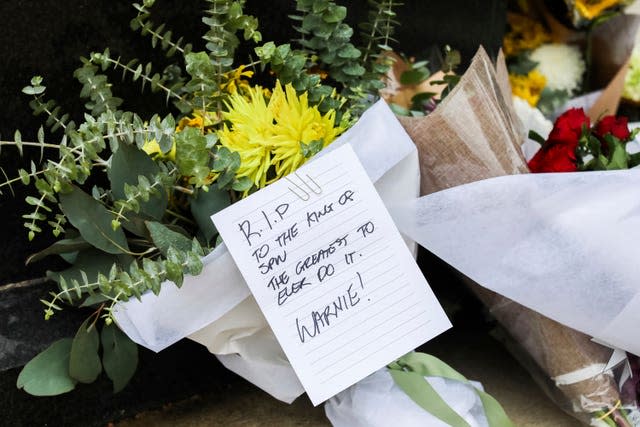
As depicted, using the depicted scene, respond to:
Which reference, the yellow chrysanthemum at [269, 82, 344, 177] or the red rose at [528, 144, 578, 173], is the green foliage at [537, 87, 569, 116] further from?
the yellow chrysanthemum at [269, 82, 344, 177]

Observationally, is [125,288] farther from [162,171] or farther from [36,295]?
[36,295]

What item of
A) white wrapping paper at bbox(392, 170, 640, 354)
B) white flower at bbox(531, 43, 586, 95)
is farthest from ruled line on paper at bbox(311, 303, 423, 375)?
white flower at bbox(531, 43, 586, 95)

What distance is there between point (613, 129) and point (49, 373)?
0.87m

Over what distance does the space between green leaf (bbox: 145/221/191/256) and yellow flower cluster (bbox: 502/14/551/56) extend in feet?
4.37

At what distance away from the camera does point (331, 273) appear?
→ 0.97 metres

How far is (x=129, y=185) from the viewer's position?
3.00 ft

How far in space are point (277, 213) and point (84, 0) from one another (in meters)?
0.46

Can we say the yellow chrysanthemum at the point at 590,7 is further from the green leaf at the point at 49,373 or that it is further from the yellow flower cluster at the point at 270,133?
the green leaf at the point at 49,373

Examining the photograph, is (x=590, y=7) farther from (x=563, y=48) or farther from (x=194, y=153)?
(x=194, y=153)

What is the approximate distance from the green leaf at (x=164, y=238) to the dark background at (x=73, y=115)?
0.30 metres

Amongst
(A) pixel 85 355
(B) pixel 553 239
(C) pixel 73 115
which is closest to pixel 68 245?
(A) pixel 85 355

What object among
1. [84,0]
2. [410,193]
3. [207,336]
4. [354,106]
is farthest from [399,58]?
[207,336]

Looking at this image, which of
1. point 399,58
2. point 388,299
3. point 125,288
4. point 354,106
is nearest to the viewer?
point 125,288

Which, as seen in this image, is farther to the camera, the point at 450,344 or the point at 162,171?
the point at 450,344
